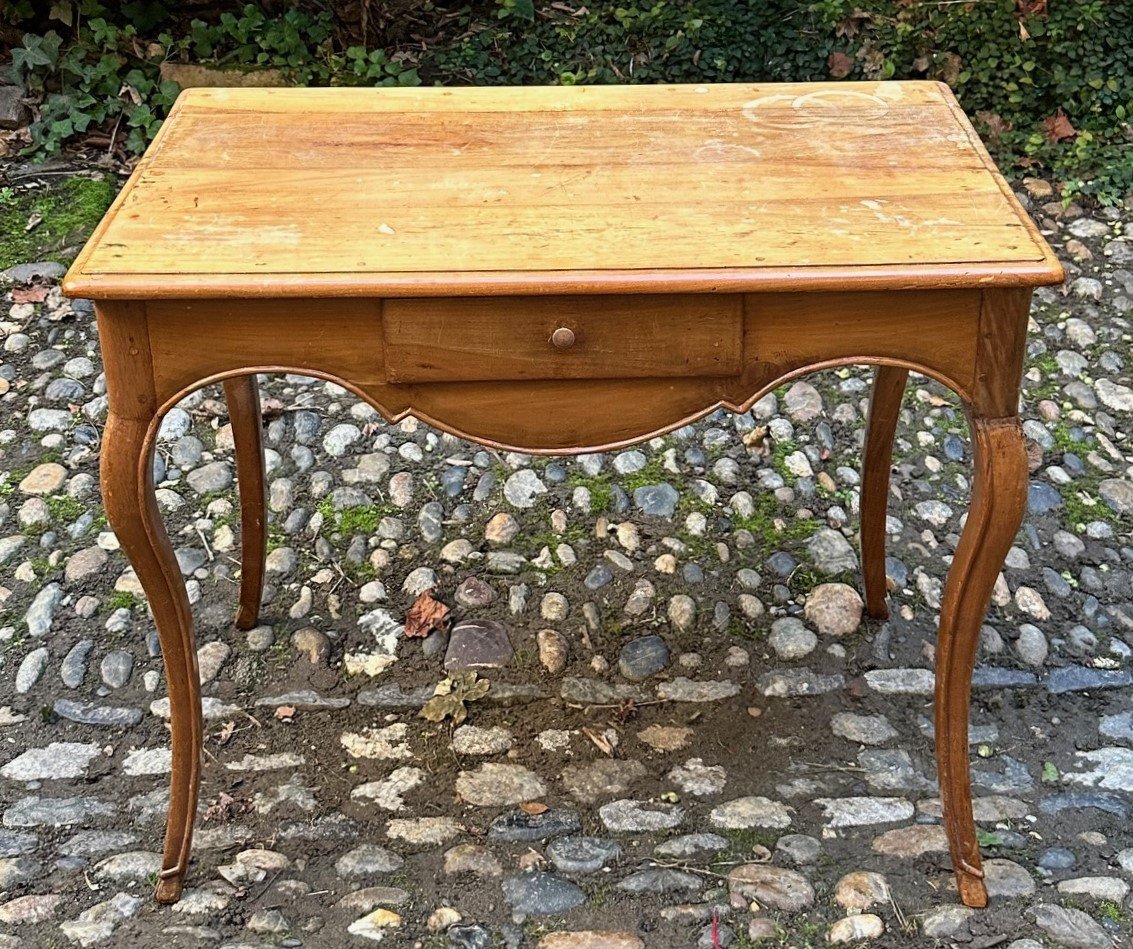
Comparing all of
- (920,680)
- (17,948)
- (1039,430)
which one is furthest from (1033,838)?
(17,948)

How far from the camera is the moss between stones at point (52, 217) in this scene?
4242mm

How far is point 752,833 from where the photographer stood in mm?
2387

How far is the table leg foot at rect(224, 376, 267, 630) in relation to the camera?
2629 mm

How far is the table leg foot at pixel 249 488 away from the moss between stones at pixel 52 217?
184 cm

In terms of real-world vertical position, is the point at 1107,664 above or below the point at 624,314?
below

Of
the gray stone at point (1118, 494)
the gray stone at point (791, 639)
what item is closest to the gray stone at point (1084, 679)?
the gray stone at point (791, 639)

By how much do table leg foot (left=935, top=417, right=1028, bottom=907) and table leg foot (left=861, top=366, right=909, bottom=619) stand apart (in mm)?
580

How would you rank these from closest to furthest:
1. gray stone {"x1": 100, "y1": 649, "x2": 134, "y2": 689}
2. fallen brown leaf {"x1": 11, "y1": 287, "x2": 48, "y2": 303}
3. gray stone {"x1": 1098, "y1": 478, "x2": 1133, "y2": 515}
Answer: gray stone {"x1": 100, "y1": 649, "x2": 134, "y2": 689} → gray stone {"x1": 1098, "y1": 478, "x2": 1133, "y2": 515} → fallen brown leaf {"x1": 11, "y1": 287, "x2": 48, "y2": 303}

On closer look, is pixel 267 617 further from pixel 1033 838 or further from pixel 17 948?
pixel 1033 838

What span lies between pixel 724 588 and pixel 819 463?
577 mm

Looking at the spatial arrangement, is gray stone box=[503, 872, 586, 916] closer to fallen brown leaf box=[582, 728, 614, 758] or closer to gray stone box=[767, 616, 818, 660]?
fallen brown leaf box=[582, 728, 614, 758]

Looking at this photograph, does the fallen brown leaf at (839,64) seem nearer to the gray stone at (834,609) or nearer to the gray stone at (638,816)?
the gray stone at (834,609)

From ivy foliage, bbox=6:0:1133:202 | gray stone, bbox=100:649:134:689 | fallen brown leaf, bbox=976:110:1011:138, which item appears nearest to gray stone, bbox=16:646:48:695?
gray stone, bbox=100:649:134:689

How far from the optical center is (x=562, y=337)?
185 cm
